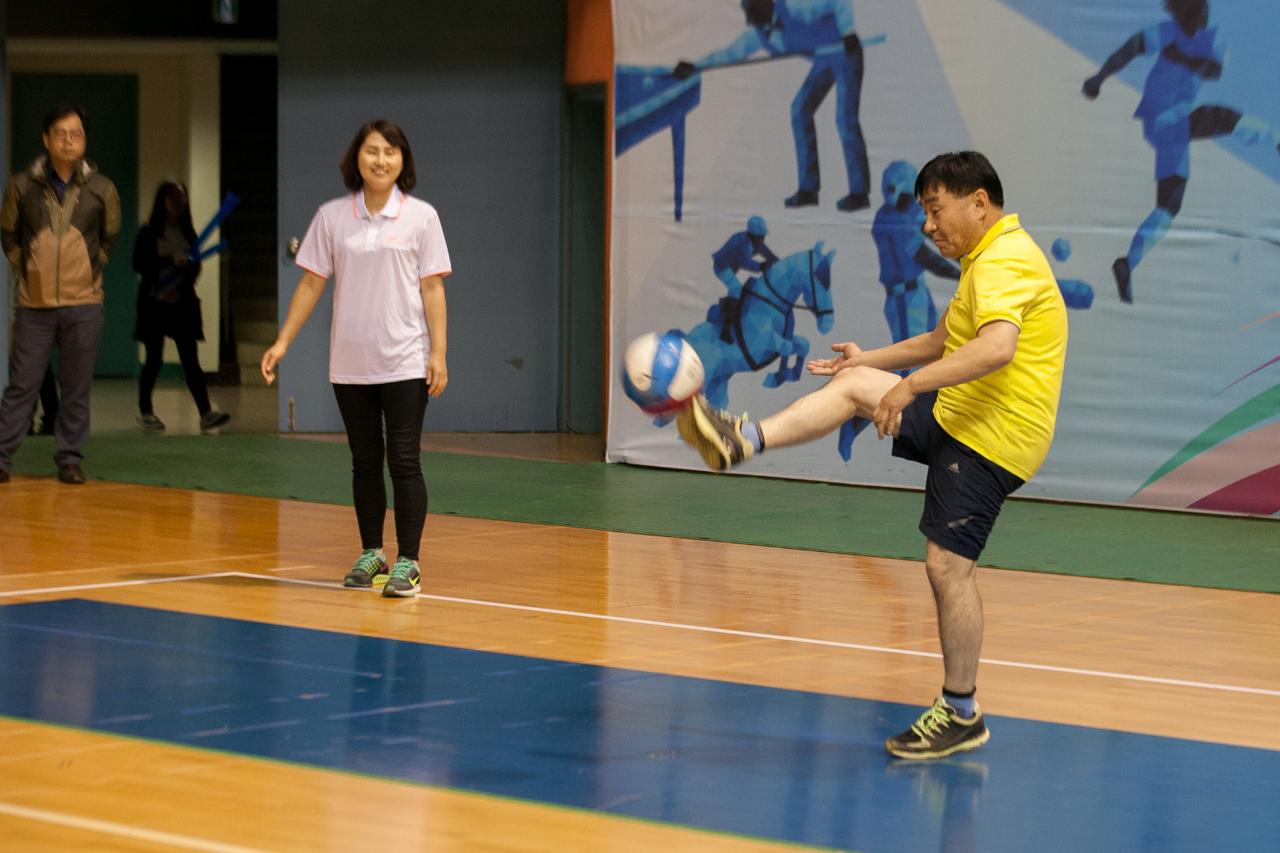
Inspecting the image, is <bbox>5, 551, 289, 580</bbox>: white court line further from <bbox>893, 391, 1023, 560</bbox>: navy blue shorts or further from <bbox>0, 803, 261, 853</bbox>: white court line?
<bbox>893, 391, 1023, 560</bbox>: navy blue shorts

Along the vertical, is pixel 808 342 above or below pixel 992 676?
above

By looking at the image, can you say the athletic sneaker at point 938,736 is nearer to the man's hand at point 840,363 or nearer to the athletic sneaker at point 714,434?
the athletic sneaker at point 714,434

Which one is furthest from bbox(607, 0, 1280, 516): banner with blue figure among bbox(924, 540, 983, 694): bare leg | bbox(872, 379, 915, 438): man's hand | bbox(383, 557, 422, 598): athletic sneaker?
bbox(872, 379, 915, 438): man's hand

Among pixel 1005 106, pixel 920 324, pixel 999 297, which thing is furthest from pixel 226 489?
pixel 999 297

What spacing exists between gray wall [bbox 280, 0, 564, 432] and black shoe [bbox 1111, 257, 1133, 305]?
5.33 meters

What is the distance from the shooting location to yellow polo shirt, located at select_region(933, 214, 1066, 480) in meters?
5.29

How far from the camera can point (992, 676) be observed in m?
6.41

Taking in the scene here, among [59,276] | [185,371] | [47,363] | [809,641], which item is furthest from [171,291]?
[809,641]

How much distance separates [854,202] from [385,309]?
493cm

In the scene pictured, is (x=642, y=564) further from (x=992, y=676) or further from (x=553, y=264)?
(x=553, y=264)

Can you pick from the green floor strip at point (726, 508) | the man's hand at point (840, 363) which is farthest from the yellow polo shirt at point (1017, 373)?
the green floor strip at point (726, 508)

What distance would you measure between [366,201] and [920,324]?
15.8 ft

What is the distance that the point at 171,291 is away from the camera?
14234 millimetres

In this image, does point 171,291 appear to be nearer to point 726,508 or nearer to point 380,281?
point 726,508
